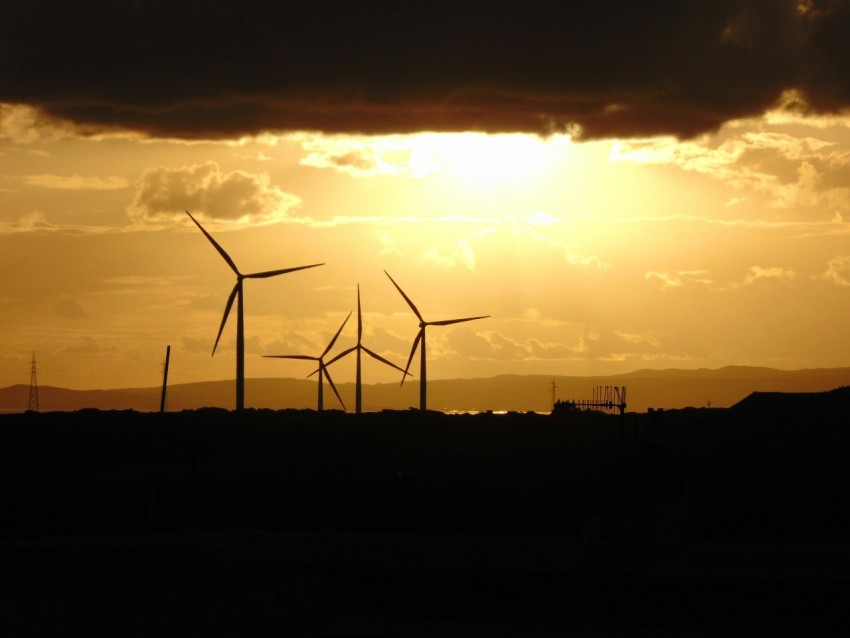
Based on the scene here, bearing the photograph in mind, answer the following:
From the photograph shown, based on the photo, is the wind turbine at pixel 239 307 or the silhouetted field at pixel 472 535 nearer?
the silhouetted field at pixel 472 535

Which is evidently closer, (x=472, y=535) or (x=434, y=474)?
(x=472, y=535)

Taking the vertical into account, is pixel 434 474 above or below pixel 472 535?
above

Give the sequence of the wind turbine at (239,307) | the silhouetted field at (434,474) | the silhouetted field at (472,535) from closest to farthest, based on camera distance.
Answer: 1. the silhouetted field at (472,535)
2. the silhouetted field at (434,474)
3. the wind turbine at (239,307)

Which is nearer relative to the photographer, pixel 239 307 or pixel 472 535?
pixel 472 535

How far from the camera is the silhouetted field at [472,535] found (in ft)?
79.0

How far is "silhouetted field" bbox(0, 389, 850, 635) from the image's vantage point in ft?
79.0

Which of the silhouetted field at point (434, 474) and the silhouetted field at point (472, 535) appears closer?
the silhouetted field at point (472, 535)

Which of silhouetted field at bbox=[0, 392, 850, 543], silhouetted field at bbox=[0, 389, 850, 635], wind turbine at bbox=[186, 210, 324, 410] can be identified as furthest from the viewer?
wind turbine at bbox=[186, 210, 324, 410]

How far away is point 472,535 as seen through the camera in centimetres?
3962

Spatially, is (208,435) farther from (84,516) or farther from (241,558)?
(241,558)

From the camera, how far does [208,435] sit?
107 metres

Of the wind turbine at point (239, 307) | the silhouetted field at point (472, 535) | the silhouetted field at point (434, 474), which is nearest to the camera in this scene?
the silhouetted field at point (472, 535)

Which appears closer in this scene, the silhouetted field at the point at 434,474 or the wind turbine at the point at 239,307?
the silhouetted field at the point at 434,474

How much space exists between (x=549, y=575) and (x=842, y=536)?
15.7m
